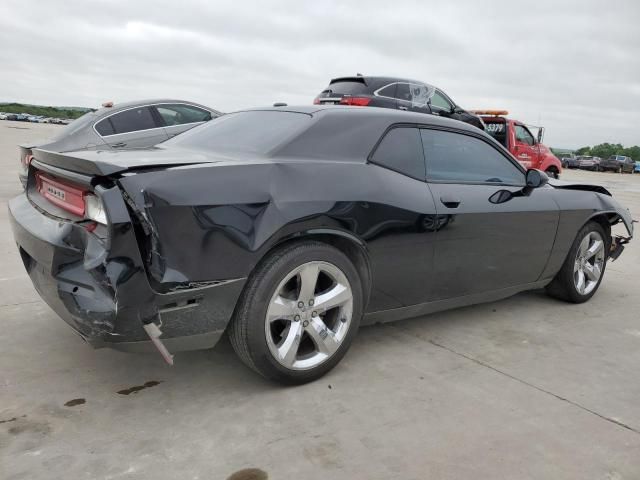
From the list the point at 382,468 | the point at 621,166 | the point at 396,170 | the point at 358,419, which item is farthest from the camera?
the point at 621,166

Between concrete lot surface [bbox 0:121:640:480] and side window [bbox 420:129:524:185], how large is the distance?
3.56 feet

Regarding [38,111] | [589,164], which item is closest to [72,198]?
[589,164]

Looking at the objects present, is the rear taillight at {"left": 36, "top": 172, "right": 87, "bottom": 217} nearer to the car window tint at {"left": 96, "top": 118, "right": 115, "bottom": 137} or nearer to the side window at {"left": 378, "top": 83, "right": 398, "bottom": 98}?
the car window tint at {"left": 96, "top": 118, "right": 115, "bottom": 137}

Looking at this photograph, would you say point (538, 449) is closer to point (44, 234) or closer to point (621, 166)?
point (44, 234)

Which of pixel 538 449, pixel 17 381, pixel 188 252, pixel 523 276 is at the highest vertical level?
pixel 188 252

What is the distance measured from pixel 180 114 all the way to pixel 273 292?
→ 5948mm

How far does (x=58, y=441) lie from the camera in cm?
224

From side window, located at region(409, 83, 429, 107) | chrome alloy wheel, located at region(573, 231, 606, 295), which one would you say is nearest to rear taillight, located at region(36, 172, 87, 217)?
chrome alloy wheel, located at region(573, 231, 606, 295)

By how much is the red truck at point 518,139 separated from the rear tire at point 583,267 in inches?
321

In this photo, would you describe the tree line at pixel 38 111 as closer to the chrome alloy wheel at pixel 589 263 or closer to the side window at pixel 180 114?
the side window at pixel 180 114

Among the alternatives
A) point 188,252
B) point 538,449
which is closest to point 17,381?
point 188,252

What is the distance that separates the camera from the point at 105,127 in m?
7.14

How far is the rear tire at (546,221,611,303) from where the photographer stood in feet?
14.6

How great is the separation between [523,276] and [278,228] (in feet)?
7.59
